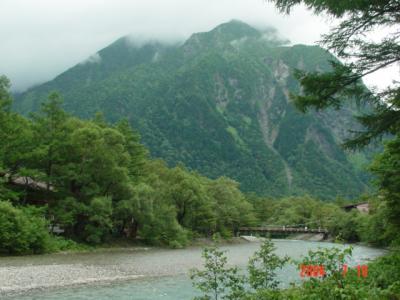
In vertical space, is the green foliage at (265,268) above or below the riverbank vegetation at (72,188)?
below

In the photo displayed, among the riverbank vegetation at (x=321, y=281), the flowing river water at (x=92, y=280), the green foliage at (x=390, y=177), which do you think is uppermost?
the green foliage at (x=390, y=177)

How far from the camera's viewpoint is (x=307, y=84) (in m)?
11.0

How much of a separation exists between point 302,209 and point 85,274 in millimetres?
95175

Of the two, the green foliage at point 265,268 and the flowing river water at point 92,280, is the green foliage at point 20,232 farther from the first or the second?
the green foliage at point 265,268

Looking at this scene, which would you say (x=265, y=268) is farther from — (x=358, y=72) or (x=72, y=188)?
(x=72, y=188)

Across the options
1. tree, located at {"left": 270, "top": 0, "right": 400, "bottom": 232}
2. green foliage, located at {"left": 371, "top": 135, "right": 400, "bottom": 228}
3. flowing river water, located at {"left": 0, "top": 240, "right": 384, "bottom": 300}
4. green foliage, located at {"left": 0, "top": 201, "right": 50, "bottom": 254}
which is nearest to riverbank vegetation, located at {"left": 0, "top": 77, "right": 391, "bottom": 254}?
green foliage, located at {"left": 0, "top": 201, "right": 50, "bottom": 254}

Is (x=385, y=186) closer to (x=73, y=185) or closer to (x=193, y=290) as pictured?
(x=193, y=290)

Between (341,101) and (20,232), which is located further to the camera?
(20,232)

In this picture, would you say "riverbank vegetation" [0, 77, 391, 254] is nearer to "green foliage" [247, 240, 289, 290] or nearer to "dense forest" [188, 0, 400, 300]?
"dense forest" [188, 0, 400, 300]

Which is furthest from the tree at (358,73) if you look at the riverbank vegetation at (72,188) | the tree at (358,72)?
the riverbank vegetation at (72,188)
